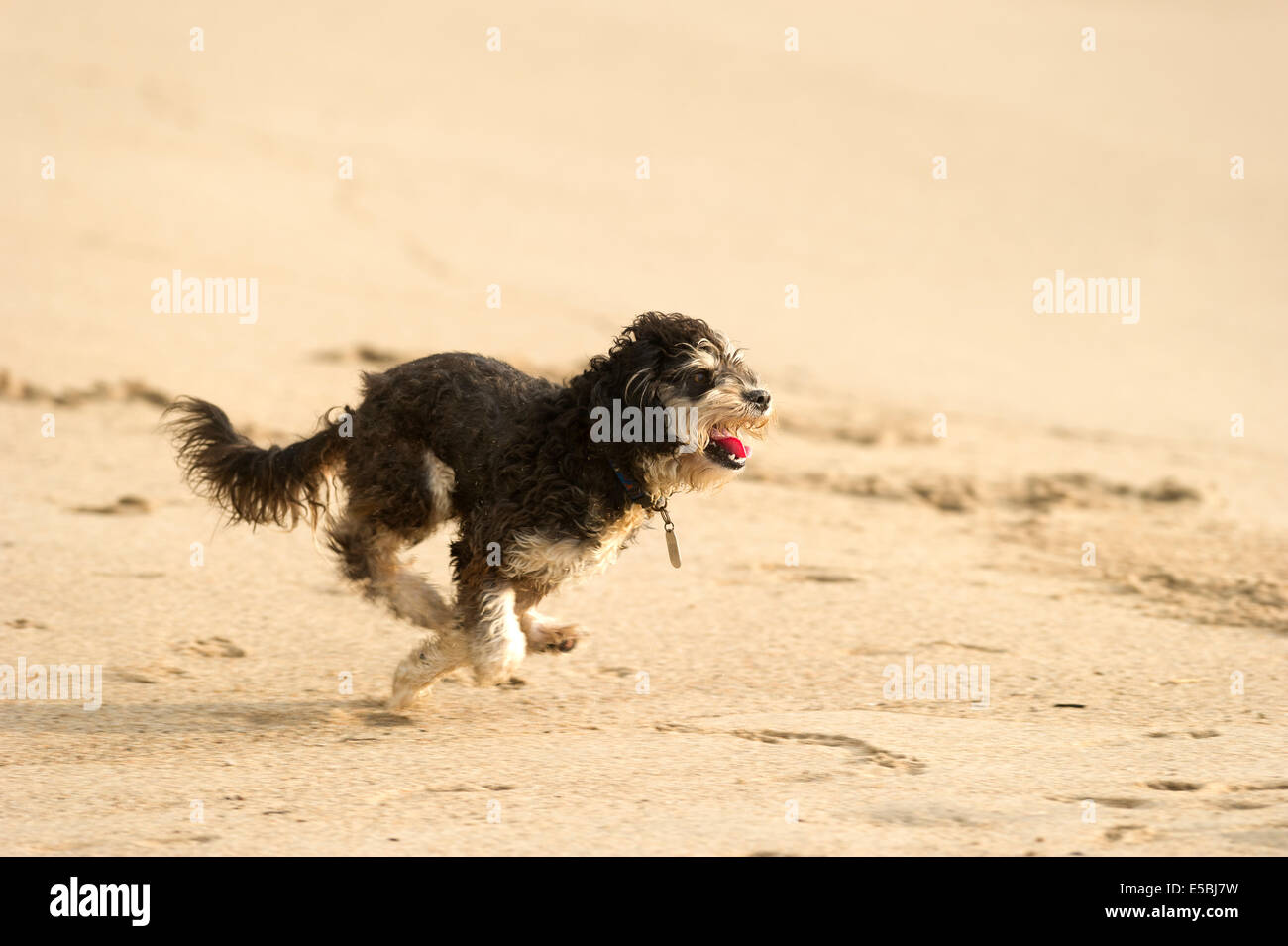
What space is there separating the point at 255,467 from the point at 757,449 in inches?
183

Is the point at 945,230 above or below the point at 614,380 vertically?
above

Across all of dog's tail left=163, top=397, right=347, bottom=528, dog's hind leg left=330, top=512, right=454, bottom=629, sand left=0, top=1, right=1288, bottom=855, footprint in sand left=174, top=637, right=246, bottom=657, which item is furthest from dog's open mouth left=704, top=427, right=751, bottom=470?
footprint in sand left=174, top=637, right=246, bottom=657

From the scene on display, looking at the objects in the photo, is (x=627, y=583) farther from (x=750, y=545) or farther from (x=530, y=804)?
(x=530, y=804)

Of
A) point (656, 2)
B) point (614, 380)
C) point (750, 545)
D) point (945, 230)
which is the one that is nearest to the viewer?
point (614, 380)

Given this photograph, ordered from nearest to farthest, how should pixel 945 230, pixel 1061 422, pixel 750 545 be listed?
1. pixel 750 545
2. pixel 1061 422
3. pixel 945 230

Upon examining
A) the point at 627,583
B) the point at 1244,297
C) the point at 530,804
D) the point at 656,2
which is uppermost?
the point at 656,2

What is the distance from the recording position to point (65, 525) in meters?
8.16

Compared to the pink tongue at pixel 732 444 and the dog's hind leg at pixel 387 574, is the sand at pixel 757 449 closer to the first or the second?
the dog's hind leg at pixel 387 574

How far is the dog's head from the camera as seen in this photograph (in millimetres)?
5578

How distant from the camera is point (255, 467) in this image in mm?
6809

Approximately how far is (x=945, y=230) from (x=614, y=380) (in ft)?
43.3

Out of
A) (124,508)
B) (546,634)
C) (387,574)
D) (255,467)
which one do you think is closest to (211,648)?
(255,467)

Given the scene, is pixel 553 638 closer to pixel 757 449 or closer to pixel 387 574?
pixel 387 574

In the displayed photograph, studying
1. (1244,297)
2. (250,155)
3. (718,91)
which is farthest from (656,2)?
(1244,297)
